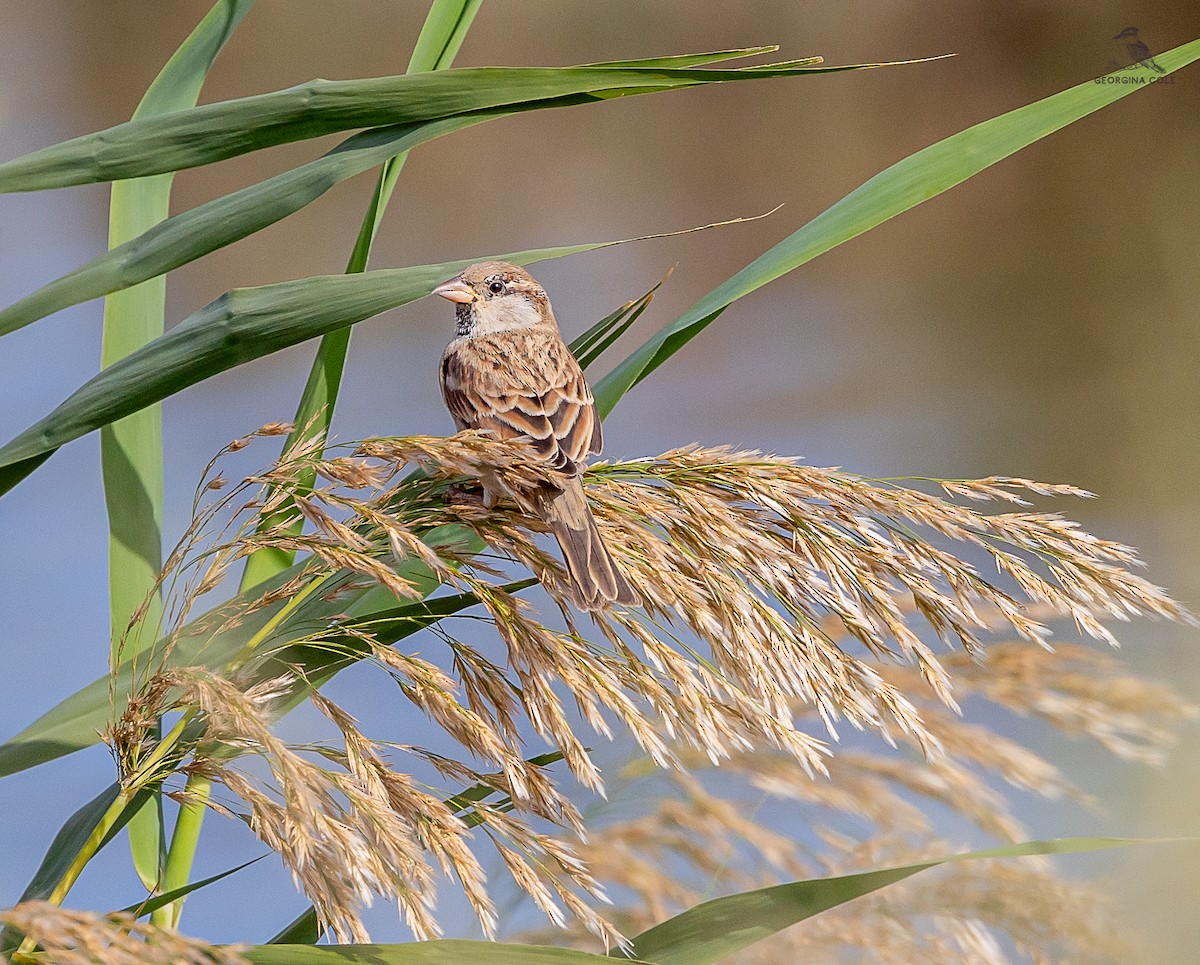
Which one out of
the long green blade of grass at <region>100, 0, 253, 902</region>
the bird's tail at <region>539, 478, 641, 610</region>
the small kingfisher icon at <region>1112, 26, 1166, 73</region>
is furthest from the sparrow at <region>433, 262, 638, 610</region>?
the small kingfisher icon at <region>1112, 26, 1166, 73</region>

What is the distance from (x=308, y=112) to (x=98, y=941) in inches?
17.0

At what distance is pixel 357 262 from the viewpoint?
0.76m

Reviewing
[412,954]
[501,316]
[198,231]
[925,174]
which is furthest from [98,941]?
[501,316]

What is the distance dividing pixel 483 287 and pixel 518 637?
66cm

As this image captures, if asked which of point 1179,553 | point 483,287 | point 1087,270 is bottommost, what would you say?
point 1179,553

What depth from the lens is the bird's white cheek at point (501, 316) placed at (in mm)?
1107

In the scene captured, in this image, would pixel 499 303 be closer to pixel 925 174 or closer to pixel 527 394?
pixel 527 394

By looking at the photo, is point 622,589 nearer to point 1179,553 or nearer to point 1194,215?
point 1179,553

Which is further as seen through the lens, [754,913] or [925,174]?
[925,174]

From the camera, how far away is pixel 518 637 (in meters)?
0.56

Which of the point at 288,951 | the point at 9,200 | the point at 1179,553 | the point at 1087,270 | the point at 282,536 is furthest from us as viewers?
the point at 1087,270

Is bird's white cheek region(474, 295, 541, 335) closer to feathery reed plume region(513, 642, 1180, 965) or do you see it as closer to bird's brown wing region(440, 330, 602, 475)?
bird's brown wing region(440, 330, 602, 475)

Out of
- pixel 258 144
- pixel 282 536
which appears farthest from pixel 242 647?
pixel 258 144

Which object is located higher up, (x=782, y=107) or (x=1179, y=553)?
(x=782, y=107)
